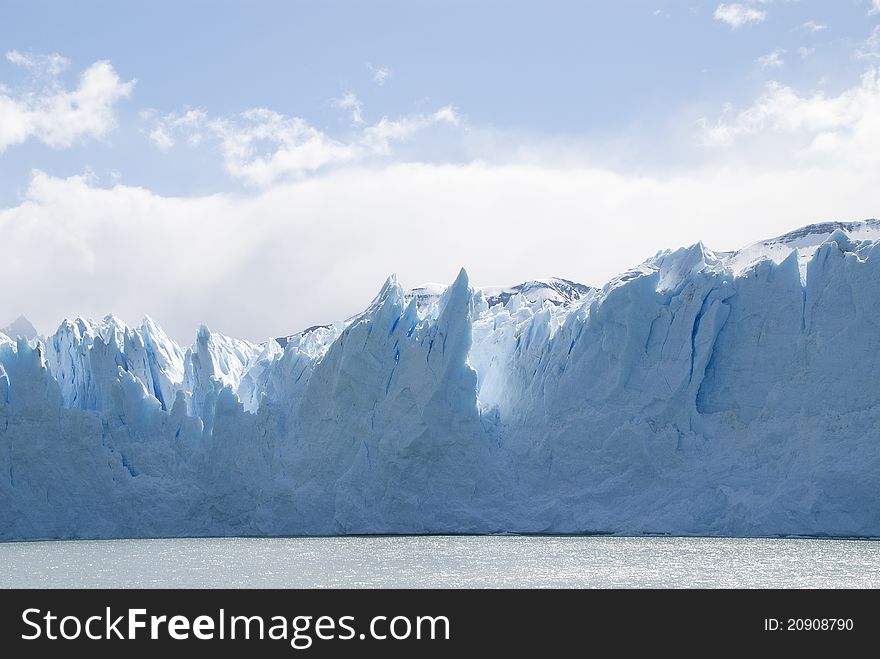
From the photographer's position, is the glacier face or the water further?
the glacier face

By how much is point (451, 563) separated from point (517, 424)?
863cm

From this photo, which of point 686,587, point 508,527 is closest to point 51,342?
point 508,527

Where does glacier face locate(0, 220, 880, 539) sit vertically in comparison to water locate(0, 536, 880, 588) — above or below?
above

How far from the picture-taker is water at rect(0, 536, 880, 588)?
19.0 meters

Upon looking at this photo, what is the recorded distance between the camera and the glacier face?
88.6ft

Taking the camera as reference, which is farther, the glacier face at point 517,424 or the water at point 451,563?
the glacier face at point 517,424

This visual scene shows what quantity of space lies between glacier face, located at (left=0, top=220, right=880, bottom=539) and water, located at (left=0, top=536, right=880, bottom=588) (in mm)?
917

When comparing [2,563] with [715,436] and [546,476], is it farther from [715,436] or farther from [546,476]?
[715,436]

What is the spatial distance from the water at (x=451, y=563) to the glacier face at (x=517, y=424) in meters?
0.92

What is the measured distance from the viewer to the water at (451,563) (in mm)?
19031

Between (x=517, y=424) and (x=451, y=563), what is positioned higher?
(x=517, y=424)

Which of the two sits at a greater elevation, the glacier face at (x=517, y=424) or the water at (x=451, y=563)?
the glacier face at (x=517, y=424)

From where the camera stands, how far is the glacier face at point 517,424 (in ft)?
88.6

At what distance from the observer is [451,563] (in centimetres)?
2250
